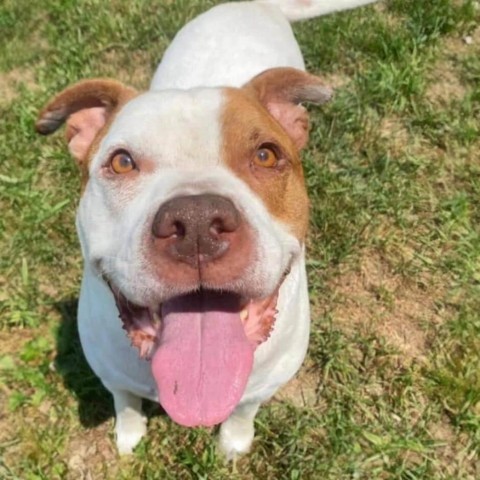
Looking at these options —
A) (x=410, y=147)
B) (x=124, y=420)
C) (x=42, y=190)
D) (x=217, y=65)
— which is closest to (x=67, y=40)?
(x=42, y=190)

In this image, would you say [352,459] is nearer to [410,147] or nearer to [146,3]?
[410,147]

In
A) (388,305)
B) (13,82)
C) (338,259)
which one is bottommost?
(388,305)

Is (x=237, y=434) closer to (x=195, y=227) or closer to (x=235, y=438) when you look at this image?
(x=235, y=438)

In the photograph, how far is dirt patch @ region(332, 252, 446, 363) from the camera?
4969 mm

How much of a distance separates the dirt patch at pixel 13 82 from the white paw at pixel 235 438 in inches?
139

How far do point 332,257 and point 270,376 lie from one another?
5.62 ft

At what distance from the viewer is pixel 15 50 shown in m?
6.59

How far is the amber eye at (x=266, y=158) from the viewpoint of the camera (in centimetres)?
313

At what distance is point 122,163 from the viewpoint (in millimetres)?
3039

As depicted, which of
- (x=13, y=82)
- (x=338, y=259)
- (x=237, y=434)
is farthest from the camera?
(x=13, y=82)

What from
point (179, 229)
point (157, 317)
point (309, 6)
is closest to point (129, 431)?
point (157, 317)

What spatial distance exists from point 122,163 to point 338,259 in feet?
8.40

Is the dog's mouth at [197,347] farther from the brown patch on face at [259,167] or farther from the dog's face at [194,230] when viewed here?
the brown patch on face at [259,167]

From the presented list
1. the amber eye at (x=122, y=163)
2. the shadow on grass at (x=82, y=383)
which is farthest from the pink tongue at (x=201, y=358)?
the shadow on grass at (x=82, y=383)
